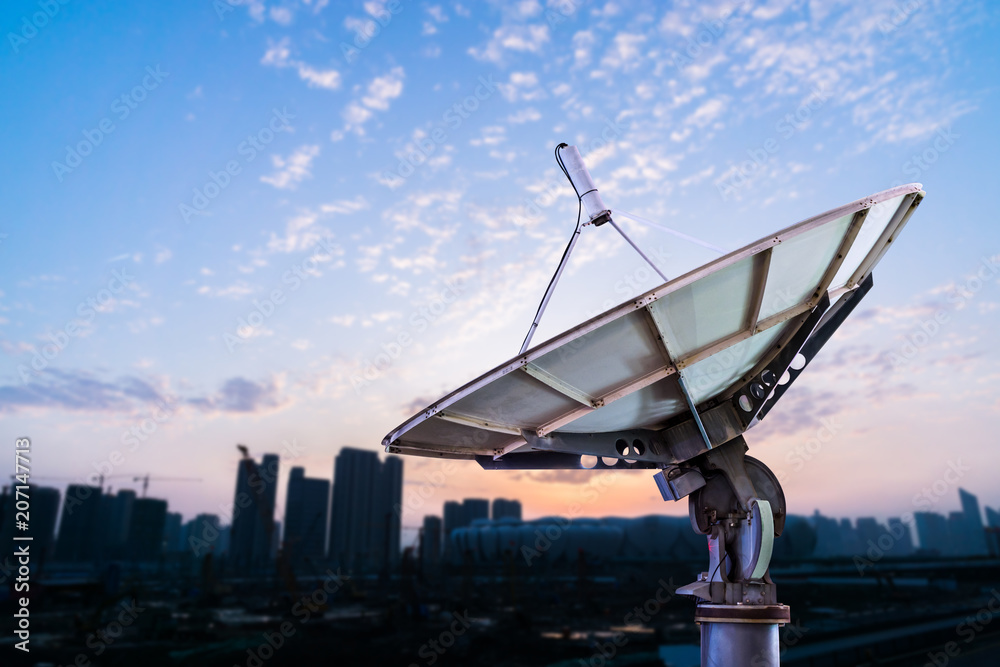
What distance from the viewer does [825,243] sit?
8.28 meters

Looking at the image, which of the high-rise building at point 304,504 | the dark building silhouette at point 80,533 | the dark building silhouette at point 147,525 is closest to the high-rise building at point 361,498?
the high-rise building at point 304,504

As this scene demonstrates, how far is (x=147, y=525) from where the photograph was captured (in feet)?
630

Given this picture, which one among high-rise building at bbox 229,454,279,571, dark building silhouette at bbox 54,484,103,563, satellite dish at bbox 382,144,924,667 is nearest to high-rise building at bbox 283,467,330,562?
high-rise building at bbox 229,454,279,571

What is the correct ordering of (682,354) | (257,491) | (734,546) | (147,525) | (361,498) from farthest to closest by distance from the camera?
(147,525) → (361,498) → (257,491) → (734,546) → (682,354)

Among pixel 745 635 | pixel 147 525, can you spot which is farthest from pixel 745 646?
pixel 147 525

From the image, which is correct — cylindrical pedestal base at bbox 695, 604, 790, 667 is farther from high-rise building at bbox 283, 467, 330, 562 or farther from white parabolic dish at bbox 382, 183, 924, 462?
high-rise building at bbox 283, 467, 330, 562

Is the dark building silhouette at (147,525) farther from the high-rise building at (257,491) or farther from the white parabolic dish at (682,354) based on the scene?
the white parabolic dish at (682,354)

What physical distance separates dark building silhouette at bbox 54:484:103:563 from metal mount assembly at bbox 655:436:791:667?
200 meters

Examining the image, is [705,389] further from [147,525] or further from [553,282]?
[147,525]

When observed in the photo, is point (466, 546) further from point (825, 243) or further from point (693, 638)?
point (825, 243)

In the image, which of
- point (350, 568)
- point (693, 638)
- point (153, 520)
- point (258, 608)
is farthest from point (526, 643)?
point (153, 520)

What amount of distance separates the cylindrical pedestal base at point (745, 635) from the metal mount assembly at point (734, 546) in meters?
0.01

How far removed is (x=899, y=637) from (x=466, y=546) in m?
117

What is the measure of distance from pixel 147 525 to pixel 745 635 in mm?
220511
